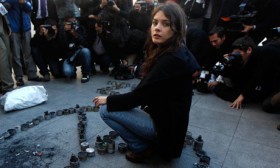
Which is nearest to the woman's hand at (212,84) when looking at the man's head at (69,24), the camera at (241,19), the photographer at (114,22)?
the camera at (241,19)

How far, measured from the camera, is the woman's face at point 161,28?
7.30ft

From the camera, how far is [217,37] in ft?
16.1

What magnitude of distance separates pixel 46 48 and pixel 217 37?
141 inches

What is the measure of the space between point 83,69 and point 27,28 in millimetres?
1402

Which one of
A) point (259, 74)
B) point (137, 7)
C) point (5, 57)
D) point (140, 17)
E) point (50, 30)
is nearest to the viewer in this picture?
point (259, 74)

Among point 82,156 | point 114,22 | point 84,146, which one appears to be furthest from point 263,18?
point 82,156

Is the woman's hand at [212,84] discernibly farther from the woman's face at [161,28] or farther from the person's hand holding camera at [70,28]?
the person's hand holding camera at [70,28]

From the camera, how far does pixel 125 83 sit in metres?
5.38

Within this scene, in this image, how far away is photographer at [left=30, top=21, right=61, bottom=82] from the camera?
5.29 metres

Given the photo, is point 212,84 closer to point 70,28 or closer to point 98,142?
point 98,142

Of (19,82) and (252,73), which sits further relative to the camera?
(19,82)

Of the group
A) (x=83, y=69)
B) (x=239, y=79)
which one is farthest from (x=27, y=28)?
(x=239, y=79)

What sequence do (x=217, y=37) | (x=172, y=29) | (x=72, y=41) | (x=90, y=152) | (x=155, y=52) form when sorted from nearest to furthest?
(x=172, y=29)
(x=155, y=52)
(x=90, y=152)
(x=217, y=37)
(x=72, y=41)

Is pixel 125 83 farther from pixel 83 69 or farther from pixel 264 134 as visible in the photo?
pixel 264 134
